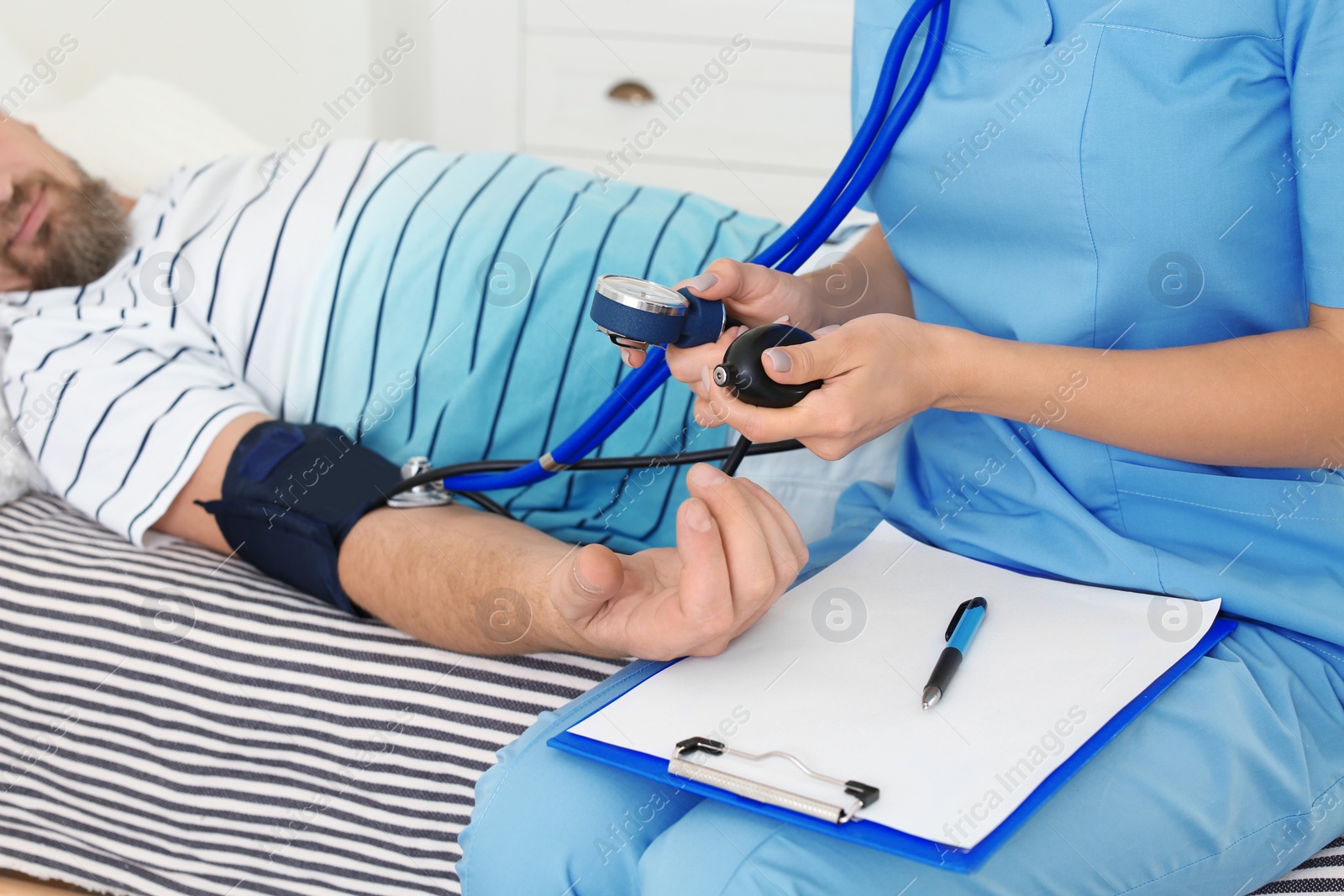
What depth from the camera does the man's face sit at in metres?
1.31

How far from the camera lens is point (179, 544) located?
111 cm

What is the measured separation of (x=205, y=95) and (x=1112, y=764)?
2.07 meters

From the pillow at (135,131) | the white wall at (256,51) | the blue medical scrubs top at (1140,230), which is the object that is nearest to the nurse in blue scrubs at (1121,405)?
the blue medical scrubs top at (1140,230)

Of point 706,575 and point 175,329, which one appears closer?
point 706,575

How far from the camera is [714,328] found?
71 cm

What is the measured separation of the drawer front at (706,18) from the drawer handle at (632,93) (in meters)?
0.12

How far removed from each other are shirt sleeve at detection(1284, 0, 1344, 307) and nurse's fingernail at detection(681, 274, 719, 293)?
1.23 ft

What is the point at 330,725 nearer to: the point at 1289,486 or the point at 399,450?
the point at 399,450

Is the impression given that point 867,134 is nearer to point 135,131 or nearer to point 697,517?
point 697,517

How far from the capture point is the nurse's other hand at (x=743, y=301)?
0.71 m

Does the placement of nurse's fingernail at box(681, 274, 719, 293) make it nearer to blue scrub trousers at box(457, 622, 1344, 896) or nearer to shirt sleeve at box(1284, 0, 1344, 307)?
blue scrub trousers at box(457, 622, 1344, 896)

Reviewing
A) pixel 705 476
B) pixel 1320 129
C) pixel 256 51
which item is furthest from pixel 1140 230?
pixel 256 51

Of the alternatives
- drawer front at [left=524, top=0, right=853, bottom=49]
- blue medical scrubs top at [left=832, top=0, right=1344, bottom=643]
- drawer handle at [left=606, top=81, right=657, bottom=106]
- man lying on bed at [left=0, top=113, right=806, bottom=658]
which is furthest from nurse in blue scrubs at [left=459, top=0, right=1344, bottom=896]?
drawer handle at [left=606, top=81, right=657, bottom=106]

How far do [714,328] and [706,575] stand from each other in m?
0.18
